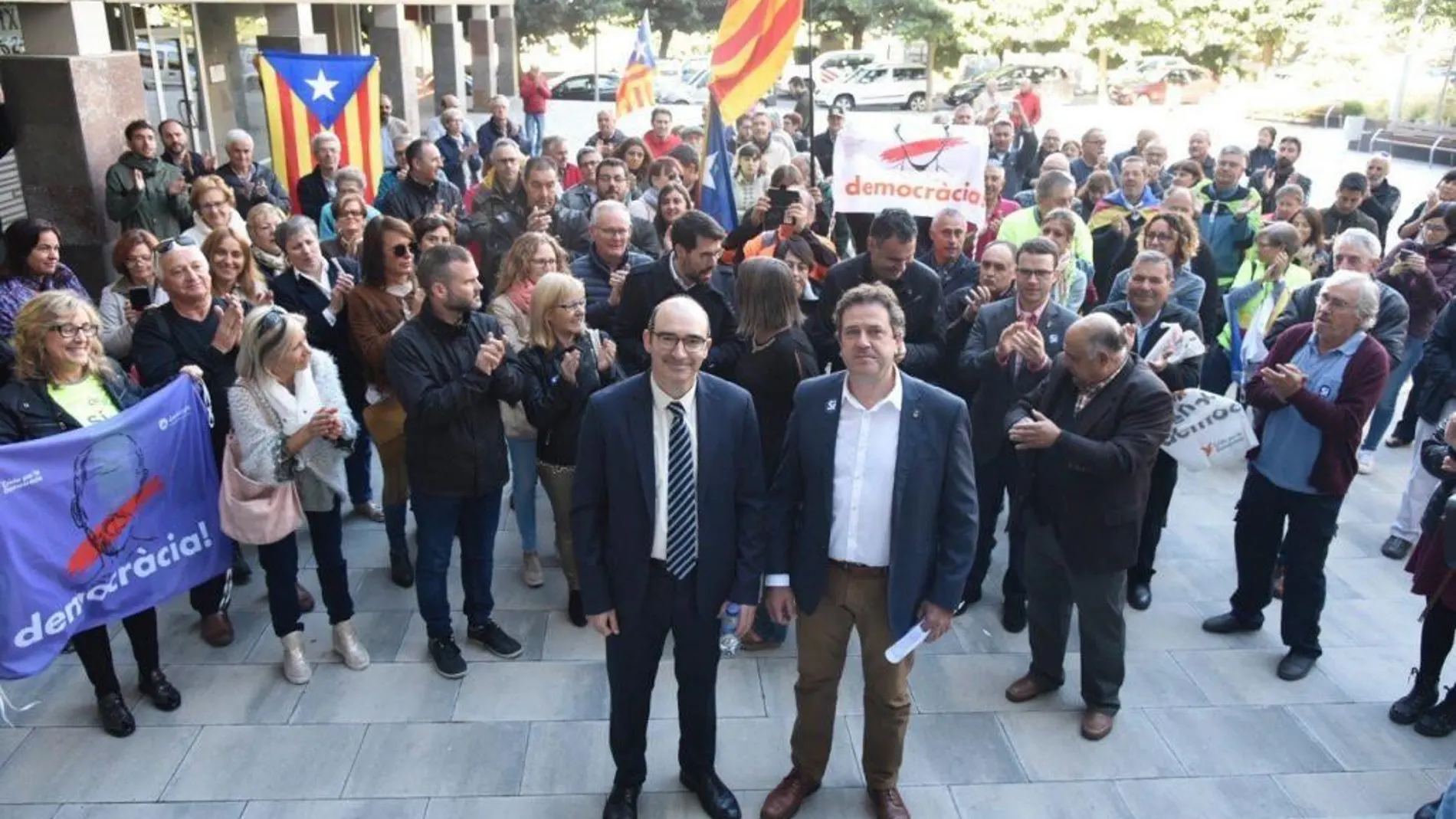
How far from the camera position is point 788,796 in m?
4.13

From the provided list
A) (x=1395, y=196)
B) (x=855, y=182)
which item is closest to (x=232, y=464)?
(x=855, y=182)

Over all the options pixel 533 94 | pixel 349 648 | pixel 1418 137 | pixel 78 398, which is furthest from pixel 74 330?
pixel 1418 137

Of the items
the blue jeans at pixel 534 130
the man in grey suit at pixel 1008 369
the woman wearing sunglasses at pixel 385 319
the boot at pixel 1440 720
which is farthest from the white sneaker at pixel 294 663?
the blue jeans at pixel 534 130

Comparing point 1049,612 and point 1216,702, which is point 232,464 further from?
point 1216,702

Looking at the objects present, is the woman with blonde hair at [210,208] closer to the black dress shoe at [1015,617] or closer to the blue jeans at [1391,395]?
the black dress shoe at [1015,617]

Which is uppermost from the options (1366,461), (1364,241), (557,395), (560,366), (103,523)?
(1364,241)

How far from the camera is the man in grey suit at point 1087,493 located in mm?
4289

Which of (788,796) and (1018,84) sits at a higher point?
(1018,84)

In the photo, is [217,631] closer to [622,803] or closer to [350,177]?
[622,803]

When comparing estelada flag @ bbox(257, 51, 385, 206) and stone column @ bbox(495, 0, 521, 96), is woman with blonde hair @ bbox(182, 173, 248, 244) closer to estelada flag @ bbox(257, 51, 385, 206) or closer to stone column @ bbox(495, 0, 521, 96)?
estelada flag @ bbox(257, 51, 385, 206)

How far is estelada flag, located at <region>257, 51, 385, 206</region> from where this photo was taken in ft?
27.1

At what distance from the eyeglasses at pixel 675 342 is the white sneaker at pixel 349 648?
2.53m

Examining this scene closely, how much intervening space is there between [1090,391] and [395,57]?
62.0ft

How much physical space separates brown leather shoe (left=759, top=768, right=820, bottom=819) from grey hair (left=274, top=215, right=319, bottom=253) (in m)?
3.77
